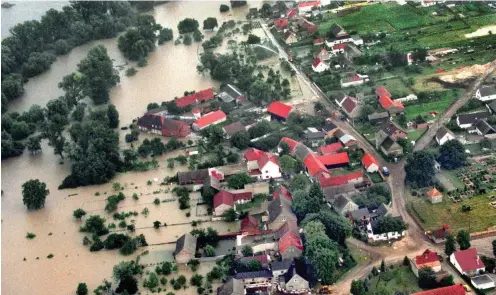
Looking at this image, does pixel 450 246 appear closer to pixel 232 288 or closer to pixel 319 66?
pixel 232 288

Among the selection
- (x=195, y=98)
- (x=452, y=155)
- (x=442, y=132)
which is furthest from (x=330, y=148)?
(x=195, y=98)

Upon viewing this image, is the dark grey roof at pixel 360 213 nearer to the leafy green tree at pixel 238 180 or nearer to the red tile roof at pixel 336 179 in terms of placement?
the red tile roof at pixel 336 179

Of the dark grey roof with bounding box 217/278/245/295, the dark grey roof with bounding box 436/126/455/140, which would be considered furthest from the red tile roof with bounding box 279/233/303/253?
the dark grey roof with bounding box 436/126/455/140

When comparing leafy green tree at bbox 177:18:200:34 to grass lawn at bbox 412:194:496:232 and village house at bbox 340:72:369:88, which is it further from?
grass lawn at bbox 412:194:496:232

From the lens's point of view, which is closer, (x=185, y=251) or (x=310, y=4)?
(x=185, y=251)

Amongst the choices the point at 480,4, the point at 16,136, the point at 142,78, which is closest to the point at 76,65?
the point at 142,78

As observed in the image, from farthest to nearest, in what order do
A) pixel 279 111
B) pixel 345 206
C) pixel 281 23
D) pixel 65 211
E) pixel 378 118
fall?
pixel 281 23
pixel 279 111
pixel 378 118
pixel 65 211
pixel 345 206

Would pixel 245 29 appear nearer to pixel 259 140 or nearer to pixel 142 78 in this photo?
pixel 142 78
